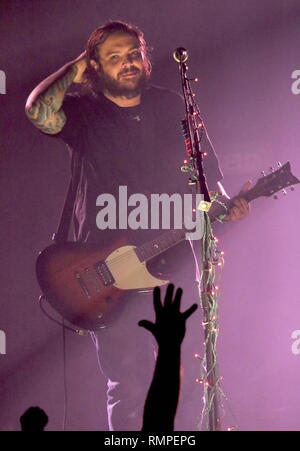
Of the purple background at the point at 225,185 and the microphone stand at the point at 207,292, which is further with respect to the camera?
the purple background at the point at 225,185

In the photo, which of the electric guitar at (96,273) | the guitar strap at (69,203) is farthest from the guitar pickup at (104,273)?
the guitar strap at (69,203)

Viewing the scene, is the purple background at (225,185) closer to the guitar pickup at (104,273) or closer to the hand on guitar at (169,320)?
the guitar pickup at (104,273)

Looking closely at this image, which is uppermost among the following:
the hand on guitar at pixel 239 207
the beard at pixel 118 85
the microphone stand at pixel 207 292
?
the beard at pixel 118 85

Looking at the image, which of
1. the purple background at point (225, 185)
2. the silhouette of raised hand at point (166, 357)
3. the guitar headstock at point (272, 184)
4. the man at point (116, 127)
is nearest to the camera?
the silhouette of raised hand at point (166, 357)

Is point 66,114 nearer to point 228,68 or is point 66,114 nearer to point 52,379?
point 228,68

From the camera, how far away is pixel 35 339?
138 inches

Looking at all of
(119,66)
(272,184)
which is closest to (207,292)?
(272,184)

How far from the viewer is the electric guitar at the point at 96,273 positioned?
3105mm

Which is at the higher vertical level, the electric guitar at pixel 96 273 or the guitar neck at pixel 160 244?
the guitar neck at pixel 160 244

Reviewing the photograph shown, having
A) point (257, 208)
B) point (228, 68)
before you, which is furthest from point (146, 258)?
point (228, 68)

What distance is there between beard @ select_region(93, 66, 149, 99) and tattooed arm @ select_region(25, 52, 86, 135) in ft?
0.45

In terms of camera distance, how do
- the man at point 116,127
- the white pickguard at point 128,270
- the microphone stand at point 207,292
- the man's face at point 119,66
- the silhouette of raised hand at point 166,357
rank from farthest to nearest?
1. the man's face at point 119,66
2. the man at point 116,127
3. the white pickguard at point 128,270
4. the microphone stand at point 207,292
5. the silhouette of raised hand at point 166,357

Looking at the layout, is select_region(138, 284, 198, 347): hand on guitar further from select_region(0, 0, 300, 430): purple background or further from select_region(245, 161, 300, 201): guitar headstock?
select_region(0, 0, 300, 430): purple background

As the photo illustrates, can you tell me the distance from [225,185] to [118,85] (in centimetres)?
96
